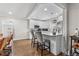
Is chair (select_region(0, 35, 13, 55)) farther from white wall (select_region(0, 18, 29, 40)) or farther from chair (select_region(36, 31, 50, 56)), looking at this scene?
chair (select_region(36, 31, 50, 56))

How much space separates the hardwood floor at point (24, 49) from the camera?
164 cm

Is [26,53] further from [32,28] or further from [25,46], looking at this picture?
[32,28]

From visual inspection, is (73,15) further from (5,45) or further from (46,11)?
(5,45)

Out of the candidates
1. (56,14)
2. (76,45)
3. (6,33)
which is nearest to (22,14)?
(6,33)

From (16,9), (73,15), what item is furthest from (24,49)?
(73,15)

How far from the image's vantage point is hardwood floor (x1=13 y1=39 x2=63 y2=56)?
1637 millimetres

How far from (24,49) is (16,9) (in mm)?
542

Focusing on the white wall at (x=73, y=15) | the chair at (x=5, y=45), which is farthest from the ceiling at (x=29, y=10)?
the chair at (x=5, y=45)

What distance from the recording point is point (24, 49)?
1.65 meters

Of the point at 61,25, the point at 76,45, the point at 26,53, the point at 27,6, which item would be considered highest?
the point at 27,6

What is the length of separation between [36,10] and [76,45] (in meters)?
0.72

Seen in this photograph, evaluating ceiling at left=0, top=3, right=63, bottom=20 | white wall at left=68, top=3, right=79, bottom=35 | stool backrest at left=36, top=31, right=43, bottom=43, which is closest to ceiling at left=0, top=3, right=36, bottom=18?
ceiling at left=0, top=3, right=63, bottom=20

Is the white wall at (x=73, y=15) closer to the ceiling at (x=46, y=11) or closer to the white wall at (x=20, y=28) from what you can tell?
the ceiling at (x=46, y=11)

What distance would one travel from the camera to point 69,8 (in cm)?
162
